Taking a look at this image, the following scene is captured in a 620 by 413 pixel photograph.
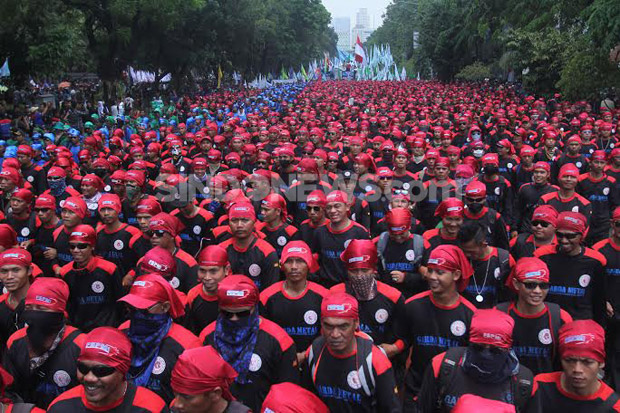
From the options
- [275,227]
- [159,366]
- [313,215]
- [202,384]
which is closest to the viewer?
[202,384]

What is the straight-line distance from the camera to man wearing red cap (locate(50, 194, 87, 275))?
6543 millimetres

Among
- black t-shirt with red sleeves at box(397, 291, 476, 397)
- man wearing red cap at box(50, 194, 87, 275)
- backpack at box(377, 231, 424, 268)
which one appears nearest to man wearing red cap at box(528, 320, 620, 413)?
black t-shirt with red sleeves at box(397, 291, 476, 397)

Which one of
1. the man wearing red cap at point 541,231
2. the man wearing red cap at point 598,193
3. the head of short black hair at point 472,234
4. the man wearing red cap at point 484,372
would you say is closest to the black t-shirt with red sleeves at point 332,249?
the head of short black hair at point 472,234

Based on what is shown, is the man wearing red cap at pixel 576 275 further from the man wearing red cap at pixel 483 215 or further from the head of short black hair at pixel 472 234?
the man wearing red cap at pixel 483 215

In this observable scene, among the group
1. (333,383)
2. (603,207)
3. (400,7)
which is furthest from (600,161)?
(400,7)

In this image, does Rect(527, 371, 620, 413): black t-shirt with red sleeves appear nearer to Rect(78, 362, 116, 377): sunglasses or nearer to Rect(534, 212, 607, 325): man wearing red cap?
Rect(534, 212, 607, 325): man wearing red cap

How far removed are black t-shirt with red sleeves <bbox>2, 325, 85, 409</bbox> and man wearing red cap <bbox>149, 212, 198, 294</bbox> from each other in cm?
163

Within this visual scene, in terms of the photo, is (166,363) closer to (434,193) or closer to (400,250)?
(400,250)

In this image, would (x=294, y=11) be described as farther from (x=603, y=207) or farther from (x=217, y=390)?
(x=217, y=390)

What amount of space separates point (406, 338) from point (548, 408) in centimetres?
123

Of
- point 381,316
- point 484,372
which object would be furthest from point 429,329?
point 484,372

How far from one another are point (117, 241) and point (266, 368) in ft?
11.1

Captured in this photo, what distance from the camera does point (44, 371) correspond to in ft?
13.2

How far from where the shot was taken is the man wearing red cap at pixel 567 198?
7.38 m
